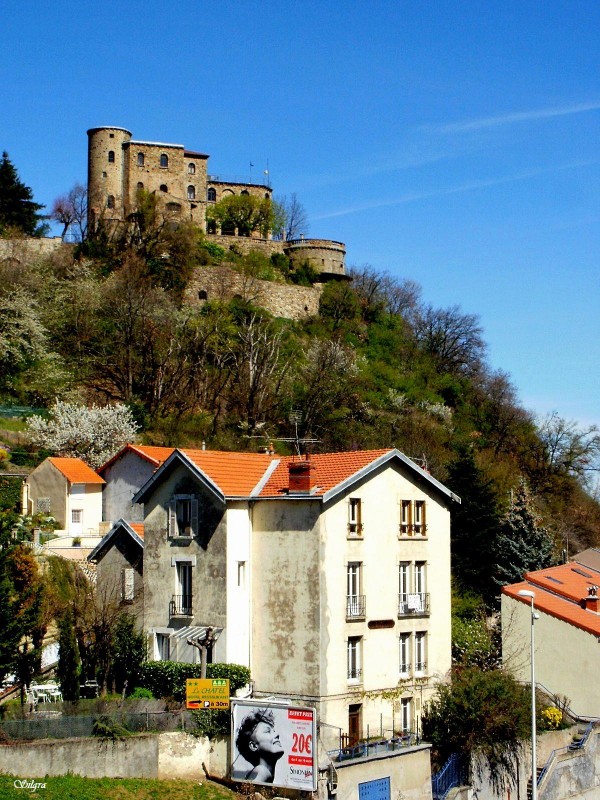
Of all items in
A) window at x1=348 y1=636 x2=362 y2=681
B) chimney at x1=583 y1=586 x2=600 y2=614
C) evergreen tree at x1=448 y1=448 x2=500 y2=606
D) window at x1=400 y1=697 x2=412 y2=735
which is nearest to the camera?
window at x1=348 y1=636 x2=362 y2=681

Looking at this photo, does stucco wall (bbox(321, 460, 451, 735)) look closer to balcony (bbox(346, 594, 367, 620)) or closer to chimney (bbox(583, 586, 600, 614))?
balcony (bbox(346, 594, 367, 620))

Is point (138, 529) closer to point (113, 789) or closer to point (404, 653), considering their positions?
point (404, 653)

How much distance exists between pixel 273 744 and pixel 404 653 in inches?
271

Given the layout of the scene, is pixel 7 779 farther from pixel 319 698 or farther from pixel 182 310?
pixel 182 310

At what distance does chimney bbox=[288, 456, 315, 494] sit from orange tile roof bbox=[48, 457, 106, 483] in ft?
65.5

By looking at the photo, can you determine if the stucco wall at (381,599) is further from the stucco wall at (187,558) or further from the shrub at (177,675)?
the stucco wall at (187,558)

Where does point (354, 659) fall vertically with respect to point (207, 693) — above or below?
above

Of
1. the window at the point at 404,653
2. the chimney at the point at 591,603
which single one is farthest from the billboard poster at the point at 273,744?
the chimney at the point at 591,603

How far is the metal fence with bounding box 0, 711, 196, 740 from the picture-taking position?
28.0 m

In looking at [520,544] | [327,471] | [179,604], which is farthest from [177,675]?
[520,544]

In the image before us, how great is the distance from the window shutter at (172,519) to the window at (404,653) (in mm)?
6869

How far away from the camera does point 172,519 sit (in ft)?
113

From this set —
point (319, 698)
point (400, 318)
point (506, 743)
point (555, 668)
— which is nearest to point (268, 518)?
point (319, 698)

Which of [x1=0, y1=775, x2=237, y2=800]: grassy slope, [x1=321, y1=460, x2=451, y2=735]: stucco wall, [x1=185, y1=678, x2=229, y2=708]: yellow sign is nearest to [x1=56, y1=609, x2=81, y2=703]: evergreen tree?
[x1=185, y1=678, x2=229, y2=708]: yellow sign
